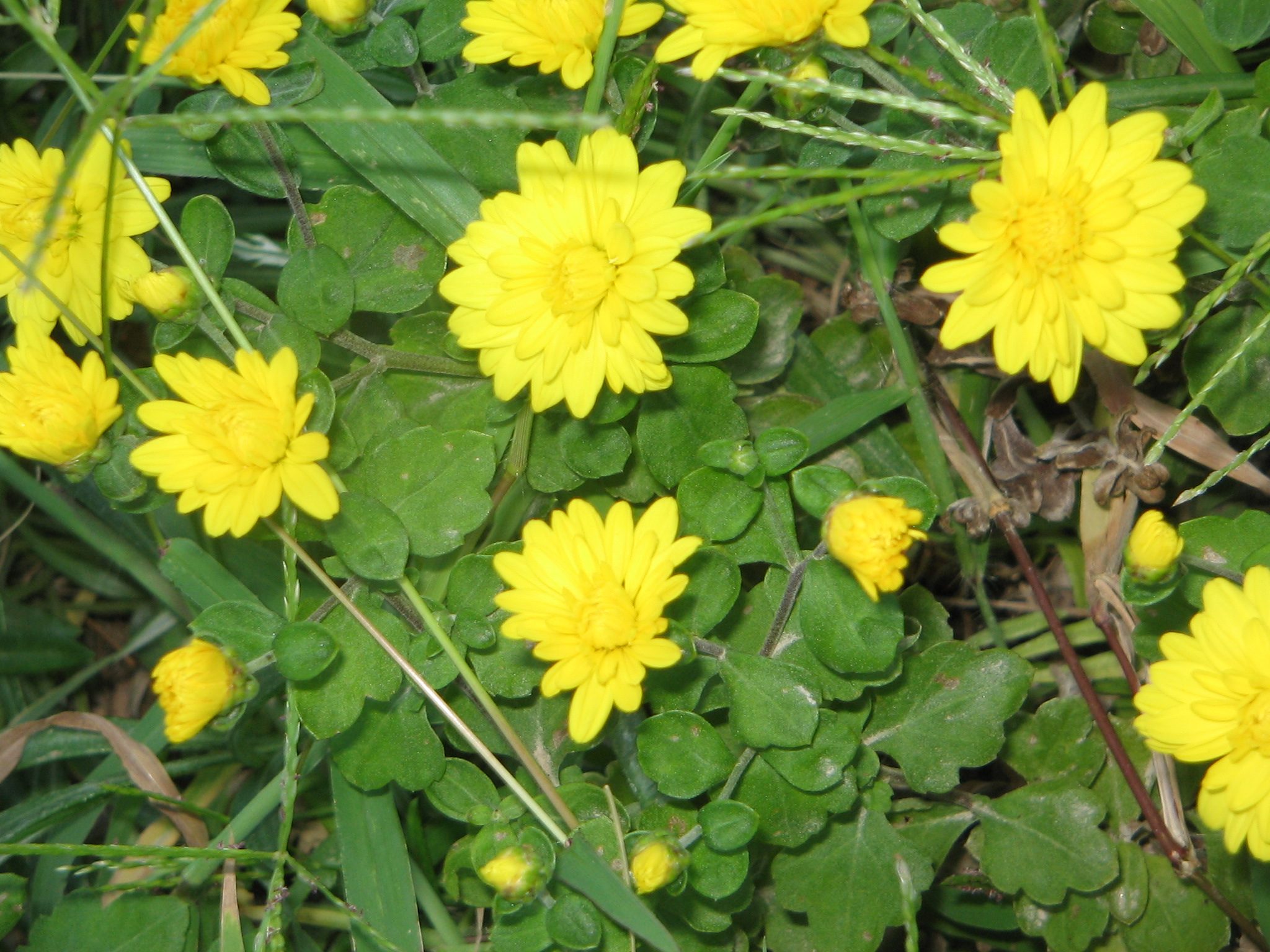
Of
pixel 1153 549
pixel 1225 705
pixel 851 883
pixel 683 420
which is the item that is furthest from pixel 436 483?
pixel 1225 705

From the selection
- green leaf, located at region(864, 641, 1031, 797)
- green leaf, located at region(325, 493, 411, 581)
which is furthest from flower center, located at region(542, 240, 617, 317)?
green leaf, located at region(864, 641, 1031, 797)

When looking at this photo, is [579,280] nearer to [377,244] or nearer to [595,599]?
[595,599]

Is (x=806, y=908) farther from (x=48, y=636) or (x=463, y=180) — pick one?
(x=48, y=636)

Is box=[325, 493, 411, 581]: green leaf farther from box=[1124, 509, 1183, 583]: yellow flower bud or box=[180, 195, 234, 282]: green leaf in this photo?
box=[1124, 509, 1183, 583]: yellow flower bud

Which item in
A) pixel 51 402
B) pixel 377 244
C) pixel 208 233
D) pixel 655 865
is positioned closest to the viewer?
pixel 655 865

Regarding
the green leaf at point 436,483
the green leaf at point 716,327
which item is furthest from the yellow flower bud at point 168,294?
the green leaf at point 716,327
